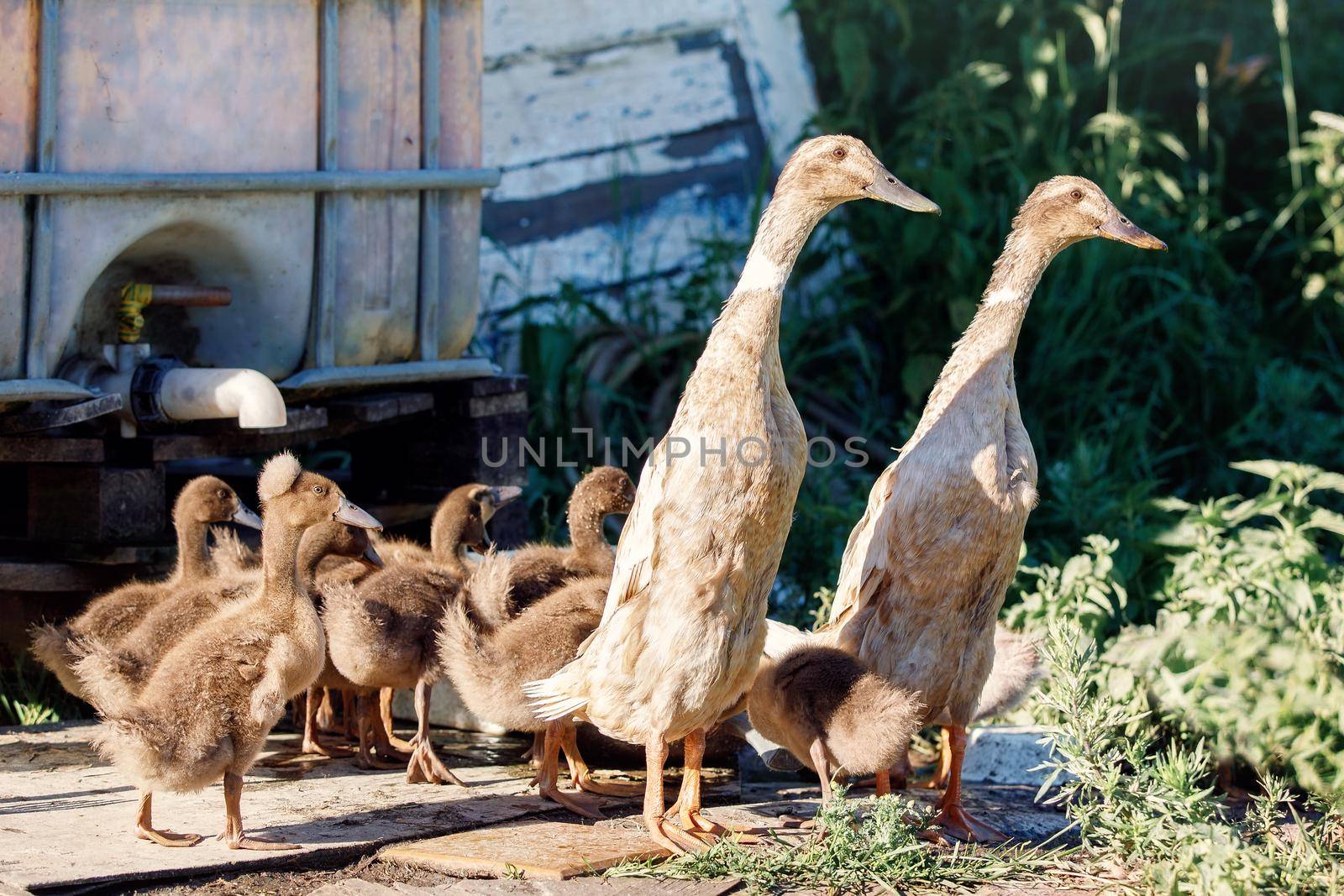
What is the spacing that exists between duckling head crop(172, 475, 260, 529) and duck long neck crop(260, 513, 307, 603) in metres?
0.70

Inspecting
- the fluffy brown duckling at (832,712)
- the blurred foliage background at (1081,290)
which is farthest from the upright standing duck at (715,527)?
the blurred foliage background at (1081,290)

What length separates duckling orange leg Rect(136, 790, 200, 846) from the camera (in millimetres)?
4047

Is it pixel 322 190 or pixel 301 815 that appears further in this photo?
pixel 322 190

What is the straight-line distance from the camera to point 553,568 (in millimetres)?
5219

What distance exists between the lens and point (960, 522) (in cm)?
454

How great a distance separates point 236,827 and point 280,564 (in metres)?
0.72

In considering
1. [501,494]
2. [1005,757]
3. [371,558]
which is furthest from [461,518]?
[1005,757]

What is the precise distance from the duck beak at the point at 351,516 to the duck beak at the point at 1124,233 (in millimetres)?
2431

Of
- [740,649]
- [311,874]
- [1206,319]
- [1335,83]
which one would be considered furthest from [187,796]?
[1335,83]

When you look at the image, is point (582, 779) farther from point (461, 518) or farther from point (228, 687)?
point (228, 687)

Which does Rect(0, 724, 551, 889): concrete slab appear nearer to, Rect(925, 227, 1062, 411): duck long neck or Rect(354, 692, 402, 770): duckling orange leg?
Rect(354, 692, 402, 770): duckling orange leg

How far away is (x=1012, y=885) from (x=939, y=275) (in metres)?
4.70

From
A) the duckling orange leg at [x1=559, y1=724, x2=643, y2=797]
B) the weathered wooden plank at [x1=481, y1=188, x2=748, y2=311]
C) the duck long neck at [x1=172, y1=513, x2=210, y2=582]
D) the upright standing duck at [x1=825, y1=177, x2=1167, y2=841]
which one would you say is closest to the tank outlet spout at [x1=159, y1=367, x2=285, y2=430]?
the duck long neck at [x1=172, y1=513, x2=210, y2=582]

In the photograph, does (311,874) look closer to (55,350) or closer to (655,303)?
(55,350)
